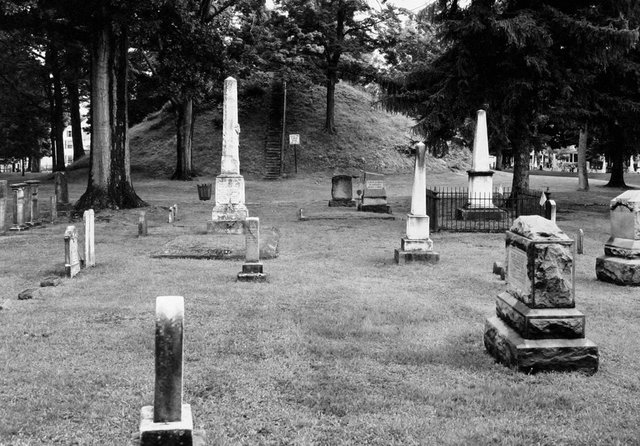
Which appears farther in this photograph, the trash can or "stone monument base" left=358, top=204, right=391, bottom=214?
the trash can

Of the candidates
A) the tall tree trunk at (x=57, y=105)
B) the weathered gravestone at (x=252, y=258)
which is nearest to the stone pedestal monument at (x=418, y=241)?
the weathered gravestone at (x=252, y=258)

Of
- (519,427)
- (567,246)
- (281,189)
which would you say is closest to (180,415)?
(519,427)

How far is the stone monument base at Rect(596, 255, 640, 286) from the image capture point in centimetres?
1009

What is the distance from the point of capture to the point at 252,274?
9.84m

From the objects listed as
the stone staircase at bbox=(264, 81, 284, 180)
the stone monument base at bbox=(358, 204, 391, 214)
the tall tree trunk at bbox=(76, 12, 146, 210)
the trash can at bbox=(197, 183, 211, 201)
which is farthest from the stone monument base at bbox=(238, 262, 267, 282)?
the stone staircase at bbox=(264, 81, 284, 180)

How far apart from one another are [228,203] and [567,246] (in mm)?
11838

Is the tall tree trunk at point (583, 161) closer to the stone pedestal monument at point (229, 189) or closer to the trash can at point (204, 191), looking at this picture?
the trash can at point (204, 191)

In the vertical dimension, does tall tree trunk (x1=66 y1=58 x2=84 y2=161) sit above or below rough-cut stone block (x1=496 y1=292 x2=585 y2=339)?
above

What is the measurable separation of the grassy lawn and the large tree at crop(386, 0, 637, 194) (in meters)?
9.84

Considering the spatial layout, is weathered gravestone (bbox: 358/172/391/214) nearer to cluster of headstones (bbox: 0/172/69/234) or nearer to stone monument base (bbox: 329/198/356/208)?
stone monument base (bbox: 329/198/356/208)

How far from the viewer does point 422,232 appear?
12.2m

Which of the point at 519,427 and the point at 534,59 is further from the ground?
the point at 534,59

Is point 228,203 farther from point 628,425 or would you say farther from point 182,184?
point 182,184

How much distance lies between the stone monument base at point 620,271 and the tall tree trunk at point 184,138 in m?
27.3
